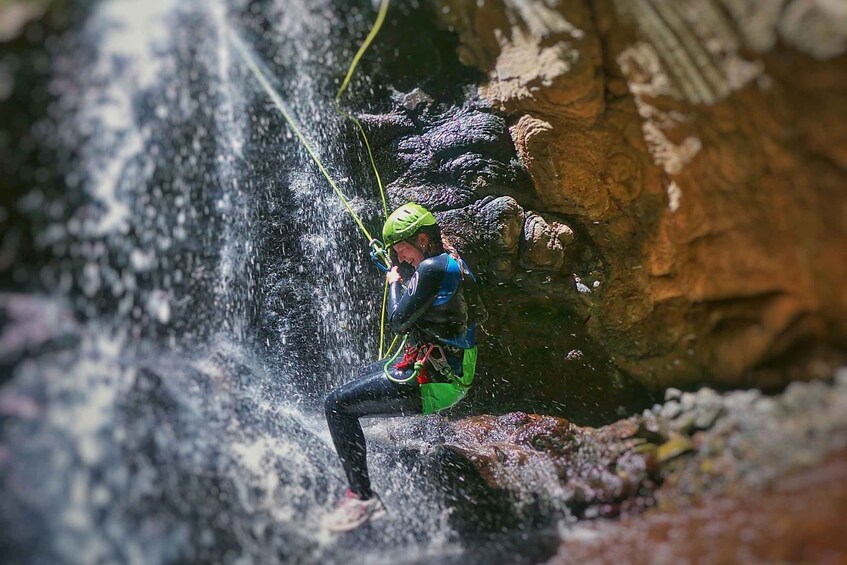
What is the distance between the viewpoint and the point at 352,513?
4375 mm

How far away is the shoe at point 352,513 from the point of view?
4.30 meters

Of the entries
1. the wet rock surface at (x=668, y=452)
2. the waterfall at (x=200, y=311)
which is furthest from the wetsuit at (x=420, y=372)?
the wet rock surface at (x=668, y=452)

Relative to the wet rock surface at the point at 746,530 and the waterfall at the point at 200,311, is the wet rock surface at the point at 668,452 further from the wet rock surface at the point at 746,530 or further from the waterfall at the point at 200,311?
the waterfall at the point at 200,311

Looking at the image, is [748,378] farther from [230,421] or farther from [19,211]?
[19,211]

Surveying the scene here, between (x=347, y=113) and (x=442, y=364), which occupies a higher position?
(x=347, y=113)

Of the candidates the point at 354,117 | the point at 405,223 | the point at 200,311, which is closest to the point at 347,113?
the point at 354,117

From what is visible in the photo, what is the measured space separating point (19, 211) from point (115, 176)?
2.84ft

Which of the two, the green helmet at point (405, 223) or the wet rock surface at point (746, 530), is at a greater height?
the green helmet at point (405, 223)

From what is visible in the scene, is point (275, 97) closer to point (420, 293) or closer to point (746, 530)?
point (420, 293)

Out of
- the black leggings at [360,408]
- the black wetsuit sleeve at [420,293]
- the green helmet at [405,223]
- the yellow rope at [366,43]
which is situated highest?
the yellow rope at [366,43]

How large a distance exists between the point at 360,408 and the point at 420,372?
0.61 metres

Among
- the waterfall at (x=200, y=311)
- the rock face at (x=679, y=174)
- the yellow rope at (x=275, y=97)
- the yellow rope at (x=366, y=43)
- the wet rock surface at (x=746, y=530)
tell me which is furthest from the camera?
the yellow rope at (x=275, y=97)

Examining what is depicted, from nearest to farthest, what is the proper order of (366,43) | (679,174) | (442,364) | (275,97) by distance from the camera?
1. (679,174)
2. (442,364)
3. (366,43)
4. (275,97)

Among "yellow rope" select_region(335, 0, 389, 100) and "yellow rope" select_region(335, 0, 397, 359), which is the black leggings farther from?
"yellow rope" select_region(335, 0, 389, 100)
